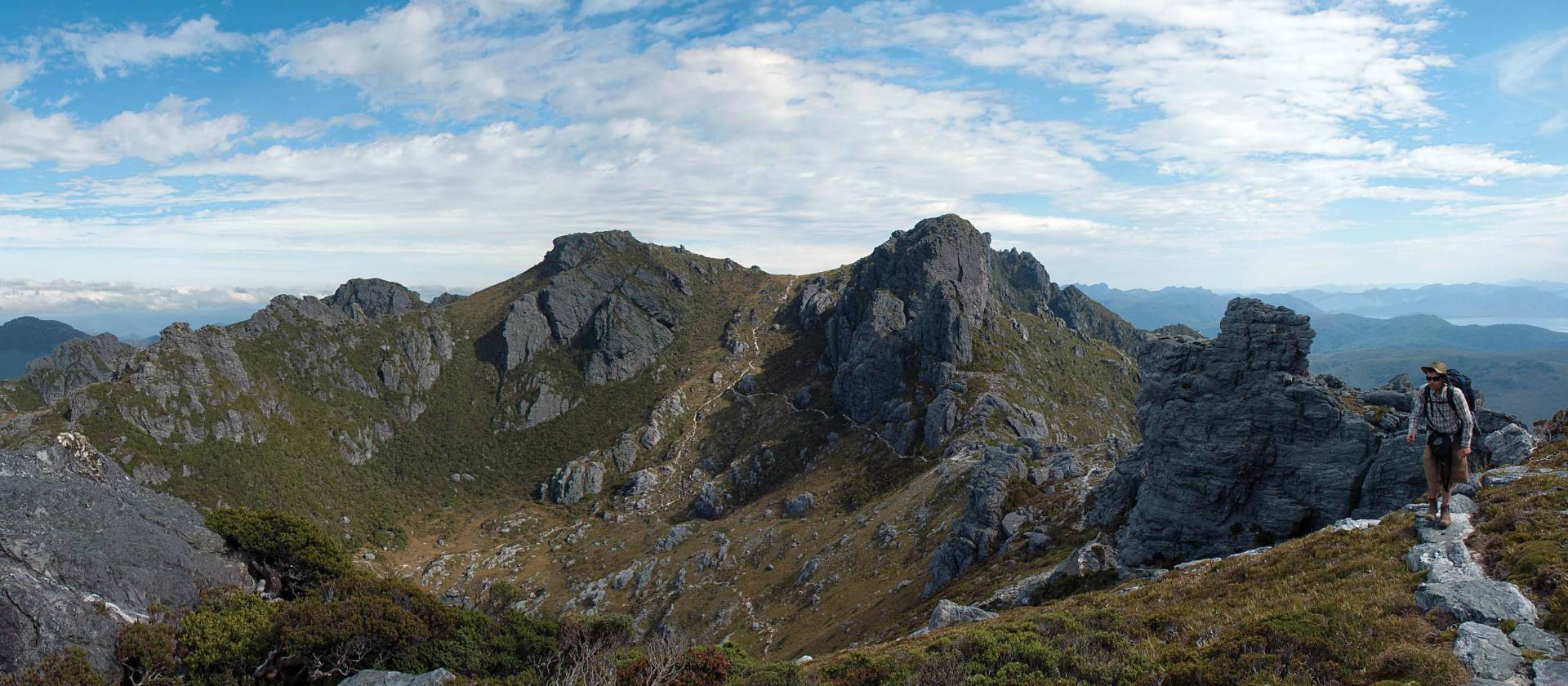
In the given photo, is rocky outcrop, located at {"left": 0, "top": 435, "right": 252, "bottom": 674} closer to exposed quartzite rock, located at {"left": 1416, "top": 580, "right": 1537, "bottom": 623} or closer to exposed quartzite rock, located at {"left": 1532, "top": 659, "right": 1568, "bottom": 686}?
exposed quartzite rock, located at {"left": 1532, "top": 659, "right": 1568, "bottom": 686}

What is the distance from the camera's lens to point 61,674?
19.8m

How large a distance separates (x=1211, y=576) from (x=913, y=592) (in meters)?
45.2

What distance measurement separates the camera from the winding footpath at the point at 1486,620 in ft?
40.7

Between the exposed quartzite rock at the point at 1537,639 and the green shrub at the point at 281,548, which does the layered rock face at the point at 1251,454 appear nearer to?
the exposed quartzite rock at the point at 1537,639

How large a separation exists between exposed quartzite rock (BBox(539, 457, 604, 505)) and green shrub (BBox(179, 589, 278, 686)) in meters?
134

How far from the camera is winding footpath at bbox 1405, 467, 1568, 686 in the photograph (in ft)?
40.7

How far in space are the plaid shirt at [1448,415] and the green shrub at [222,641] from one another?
4067cm

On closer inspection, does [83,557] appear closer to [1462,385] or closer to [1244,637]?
[1244,637]

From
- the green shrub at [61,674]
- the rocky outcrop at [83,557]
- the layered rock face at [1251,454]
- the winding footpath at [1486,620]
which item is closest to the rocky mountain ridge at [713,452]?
the layered rock face at [1251,454]

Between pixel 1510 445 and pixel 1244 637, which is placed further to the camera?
pixel 1510 445

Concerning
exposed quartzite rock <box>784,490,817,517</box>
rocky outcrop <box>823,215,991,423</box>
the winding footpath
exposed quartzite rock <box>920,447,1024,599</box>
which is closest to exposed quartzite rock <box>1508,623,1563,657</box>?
the winding footpath

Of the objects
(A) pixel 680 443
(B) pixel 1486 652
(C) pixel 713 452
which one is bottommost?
(C) pixel 713 452

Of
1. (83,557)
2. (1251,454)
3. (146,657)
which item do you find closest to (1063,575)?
(1251,454)

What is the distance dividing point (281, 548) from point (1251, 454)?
59.8 m
